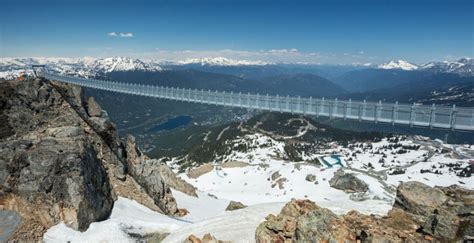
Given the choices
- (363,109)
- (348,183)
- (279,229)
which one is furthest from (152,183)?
(348,183)

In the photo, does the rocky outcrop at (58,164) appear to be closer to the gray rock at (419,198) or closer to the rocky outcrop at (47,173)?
the rocky outcrop at (47,173)

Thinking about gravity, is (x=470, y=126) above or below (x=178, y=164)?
above

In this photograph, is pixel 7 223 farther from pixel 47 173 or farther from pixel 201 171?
pixel 201 171

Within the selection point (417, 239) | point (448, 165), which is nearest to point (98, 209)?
point (417, 239)

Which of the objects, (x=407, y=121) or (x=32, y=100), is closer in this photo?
(x=32, y=100)

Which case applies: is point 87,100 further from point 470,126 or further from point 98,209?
point 470,126

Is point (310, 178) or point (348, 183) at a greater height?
point (348, 183)

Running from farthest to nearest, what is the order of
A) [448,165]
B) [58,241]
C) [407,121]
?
[448,165], [407,121], [58,241]

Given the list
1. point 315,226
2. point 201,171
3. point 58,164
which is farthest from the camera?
point 201,171

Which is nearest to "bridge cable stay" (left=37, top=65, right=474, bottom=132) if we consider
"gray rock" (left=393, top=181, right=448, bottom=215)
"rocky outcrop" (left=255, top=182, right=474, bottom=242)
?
"rocky outcrop" (left=255, top=182, right=474, bottom=242)
